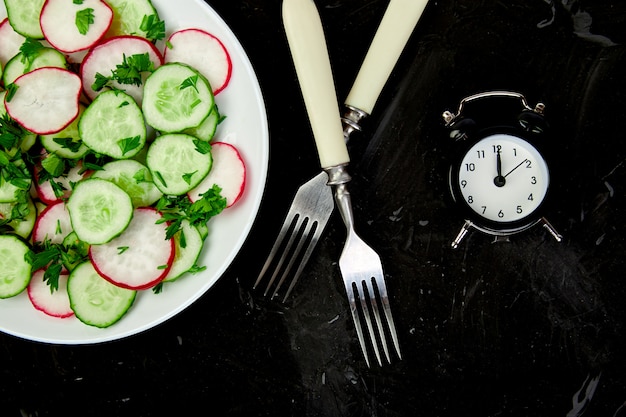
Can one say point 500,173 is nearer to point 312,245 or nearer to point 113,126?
point 312,245

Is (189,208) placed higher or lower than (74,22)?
lower

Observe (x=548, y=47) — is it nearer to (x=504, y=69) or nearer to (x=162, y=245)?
(x=504, y=69)

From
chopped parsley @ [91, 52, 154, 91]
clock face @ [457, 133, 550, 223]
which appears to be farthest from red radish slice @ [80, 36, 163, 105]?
clock face @ [457, 133, 550, 223]

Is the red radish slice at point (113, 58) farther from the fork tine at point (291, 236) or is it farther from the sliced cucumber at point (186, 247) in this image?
the fork tine at point (291, 236)

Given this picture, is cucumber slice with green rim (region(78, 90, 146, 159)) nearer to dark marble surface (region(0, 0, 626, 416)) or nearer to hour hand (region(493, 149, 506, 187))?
dark marble surface (region(0, 0, 626, 416))

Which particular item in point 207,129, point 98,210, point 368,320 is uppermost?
point 207,129

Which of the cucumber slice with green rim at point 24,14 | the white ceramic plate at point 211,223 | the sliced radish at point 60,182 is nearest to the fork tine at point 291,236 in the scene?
the white ceramic plate at point 211,223

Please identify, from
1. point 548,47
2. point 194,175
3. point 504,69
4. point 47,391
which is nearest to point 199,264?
point 194,175

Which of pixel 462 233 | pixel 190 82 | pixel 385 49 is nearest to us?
pixel 190 82

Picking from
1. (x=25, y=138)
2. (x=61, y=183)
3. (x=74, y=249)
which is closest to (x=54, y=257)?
(x=74, y=249)
